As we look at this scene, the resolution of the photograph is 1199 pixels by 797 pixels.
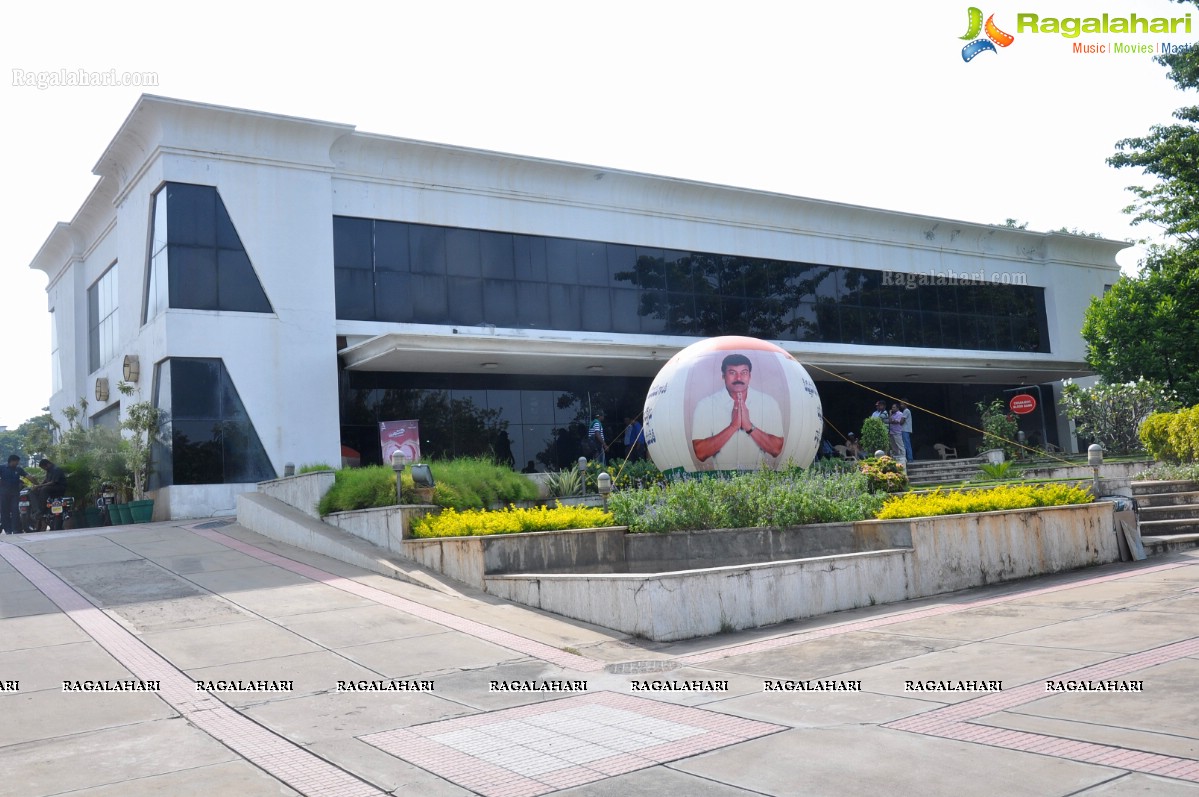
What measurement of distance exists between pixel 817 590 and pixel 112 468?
1744 cm

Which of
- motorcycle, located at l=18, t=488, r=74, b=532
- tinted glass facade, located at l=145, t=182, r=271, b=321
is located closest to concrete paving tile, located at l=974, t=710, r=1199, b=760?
tinted glass facade, located at l=145, t=182, r=271, b=321

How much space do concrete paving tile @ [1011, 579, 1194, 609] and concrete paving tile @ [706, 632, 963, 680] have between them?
7.51 feet

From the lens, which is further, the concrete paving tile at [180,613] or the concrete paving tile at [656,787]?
the concrete paving tile at [180,613]

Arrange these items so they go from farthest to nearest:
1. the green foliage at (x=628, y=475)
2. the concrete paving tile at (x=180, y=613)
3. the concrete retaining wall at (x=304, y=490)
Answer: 1. the green foliage at (x=628, y=475)
2. the concrete retaining wall at (x=304, y=490)
3. the concrete paving tile at (x=180, y=613)

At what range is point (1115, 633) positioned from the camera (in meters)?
8.64

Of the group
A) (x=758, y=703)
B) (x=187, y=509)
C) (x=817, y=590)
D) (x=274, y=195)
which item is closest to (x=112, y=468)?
(x=187, y=509)

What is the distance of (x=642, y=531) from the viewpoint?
13.5 metres

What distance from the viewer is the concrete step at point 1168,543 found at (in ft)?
46.6

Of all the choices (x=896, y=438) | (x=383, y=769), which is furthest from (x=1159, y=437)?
(x=383, y=769)

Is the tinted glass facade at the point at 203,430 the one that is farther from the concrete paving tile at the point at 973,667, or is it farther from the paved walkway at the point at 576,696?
the concrete paving tile at the point at 973,667

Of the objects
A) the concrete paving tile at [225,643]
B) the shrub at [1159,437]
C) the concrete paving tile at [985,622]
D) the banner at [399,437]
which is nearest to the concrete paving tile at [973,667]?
the concrete paving tile at [985,622]

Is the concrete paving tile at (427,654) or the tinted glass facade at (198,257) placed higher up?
the tinted glass facade at (198,257)

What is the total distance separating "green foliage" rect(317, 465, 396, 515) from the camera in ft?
50.9

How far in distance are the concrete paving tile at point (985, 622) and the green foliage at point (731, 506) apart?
3208mm
